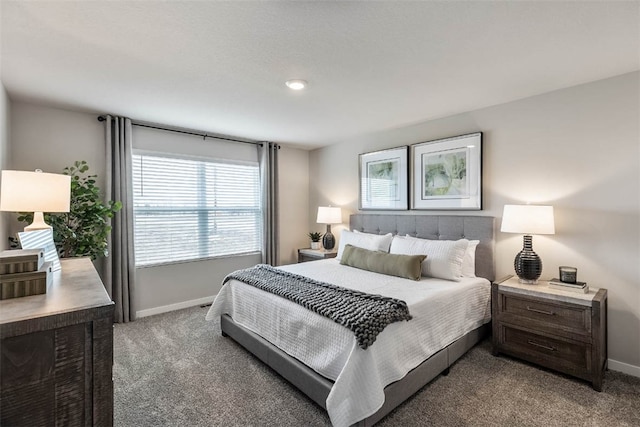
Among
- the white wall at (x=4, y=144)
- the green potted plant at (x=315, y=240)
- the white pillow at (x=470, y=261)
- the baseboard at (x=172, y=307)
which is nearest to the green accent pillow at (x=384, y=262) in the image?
the white pillow at (x=470, y=261)

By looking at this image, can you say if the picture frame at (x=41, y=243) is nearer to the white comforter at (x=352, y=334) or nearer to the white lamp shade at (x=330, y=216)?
the white comforter at (x=352, y=334)

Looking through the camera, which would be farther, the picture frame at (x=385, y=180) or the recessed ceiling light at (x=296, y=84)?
the picture frame at (x=385, y=180)

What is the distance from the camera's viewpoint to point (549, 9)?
5.44 feet

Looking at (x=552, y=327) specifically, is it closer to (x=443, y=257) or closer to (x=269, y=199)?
(x=443, y=257)

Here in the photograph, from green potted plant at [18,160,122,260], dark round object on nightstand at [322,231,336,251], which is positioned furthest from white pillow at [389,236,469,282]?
green potted plant at [18,160,122,260]

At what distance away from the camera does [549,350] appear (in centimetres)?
247

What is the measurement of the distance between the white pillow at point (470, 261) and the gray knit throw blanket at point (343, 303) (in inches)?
50.7

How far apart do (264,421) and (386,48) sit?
2.56m

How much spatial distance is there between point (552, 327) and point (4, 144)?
16.2ft

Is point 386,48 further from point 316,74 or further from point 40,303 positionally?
point 40,303

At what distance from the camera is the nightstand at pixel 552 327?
89.5 inches

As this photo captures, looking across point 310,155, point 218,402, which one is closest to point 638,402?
point 218,402

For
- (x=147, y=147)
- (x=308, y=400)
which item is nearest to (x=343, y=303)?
(x=308, y=400)

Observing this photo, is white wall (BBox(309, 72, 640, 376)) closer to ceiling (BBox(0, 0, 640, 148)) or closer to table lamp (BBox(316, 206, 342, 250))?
ceiling (BBox(0, 0, 640, 148))
